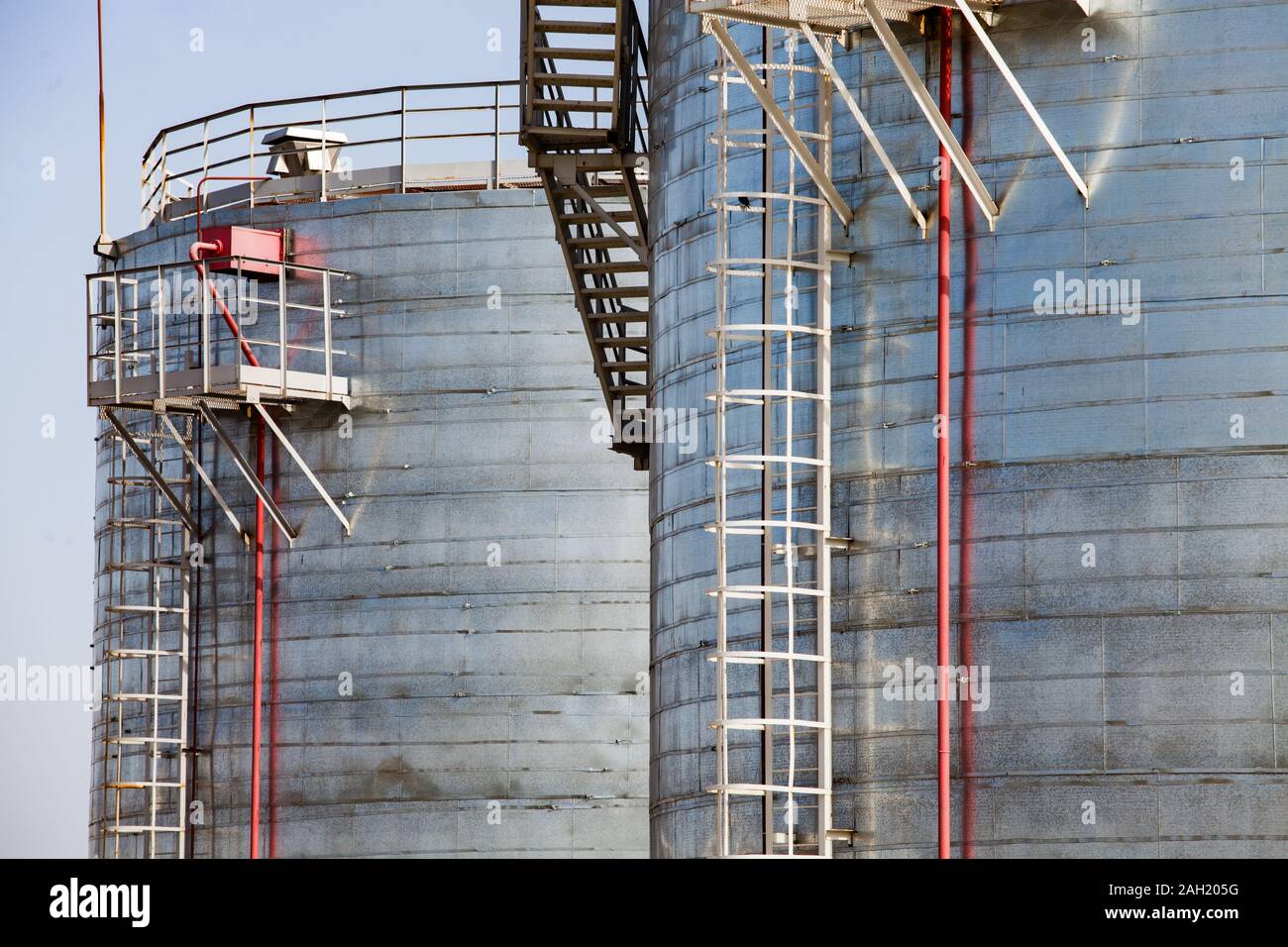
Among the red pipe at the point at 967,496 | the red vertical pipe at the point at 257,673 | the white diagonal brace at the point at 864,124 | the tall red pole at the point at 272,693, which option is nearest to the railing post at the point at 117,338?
the red vertical pipe at the point at 257,673

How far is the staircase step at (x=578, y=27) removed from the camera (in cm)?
2273

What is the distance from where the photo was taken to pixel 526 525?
87.4 ft

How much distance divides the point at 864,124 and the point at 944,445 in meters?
2.64

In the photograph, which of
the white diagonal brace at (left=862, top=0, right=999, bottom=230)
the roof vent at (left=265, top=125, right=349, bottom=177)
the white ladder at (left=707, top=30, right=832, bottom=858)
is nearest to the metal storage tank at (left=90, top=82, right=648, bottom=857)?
the roof vent at (left=265, top=125, right=349, bottom=177)

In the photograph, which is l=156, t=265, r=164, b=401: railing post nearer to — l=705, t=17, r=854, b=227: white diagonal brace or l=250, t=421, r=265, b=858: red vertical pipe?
l=250, t=421, r=265, b=858: red vertical pipe

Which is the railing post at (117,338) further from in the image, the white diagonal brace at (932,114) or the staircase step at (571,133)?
the white diagonal brace at (932,114)

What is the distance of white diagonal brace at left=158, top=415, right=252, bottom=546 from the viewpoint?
91.2ft

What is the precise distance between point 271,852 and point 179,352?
6.44m

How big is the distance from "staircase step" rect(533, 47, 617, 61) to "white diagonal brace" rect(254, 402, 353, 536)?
21.3ft

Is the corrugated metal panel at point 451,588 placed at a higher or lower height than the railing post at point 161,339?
lower

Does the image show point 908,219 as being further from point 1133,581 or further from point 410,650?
point 410,650

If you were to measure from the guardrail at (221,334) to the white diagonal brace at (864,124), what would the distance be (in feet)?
35.5
